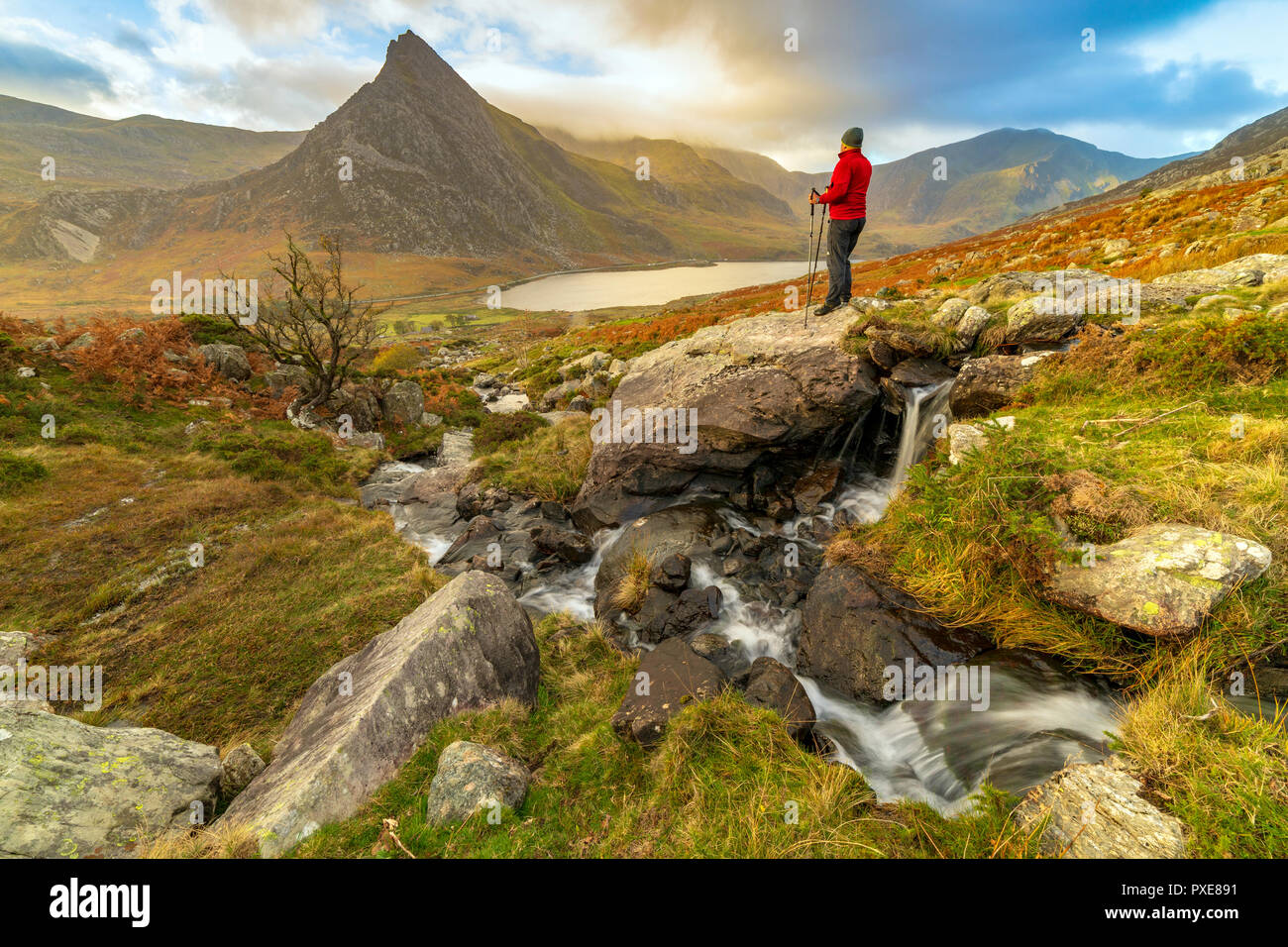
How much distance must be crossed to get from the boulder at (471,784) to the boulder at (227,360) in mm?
27741

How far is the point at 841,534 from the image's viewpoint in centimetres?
1009

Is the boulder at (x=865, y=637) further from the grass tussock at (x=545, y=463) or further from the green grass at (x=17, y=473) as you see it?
the green grass at (x=17, y=473)

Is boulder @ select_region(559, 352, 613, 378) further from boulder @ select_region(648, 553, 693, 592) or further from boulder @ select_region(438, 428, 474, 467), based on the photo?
boulder @ select_region(648, 553, 693, 592)

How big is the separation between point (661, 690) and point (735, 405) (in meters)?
8.58

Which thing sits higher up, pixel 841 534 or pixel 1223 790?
pixel 841 534

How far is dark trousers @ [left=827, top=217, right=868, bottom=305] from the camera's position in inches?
523

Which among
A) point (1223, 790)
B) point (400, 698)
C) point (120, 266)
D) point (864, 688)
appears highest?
point (120, 266)

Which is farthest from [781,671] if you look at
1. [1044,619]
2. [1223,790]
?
[1223,790]

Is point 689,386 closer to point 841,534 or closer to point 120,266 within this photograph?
Answer: point 841,534

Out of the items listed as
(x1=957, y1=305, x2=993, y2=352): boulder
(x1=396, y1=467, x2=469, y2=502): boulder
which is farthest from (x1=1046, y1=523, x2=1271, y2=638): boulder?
(x1=396, y1=467, x2=469, y2=502): boulder

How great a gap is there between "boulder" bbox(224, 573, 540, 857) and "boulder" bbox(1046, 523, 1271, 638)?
7859 mm

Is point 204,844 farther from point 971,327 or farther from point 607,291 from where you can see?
point 607,291

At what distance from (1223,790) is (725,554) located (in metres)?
8.44
